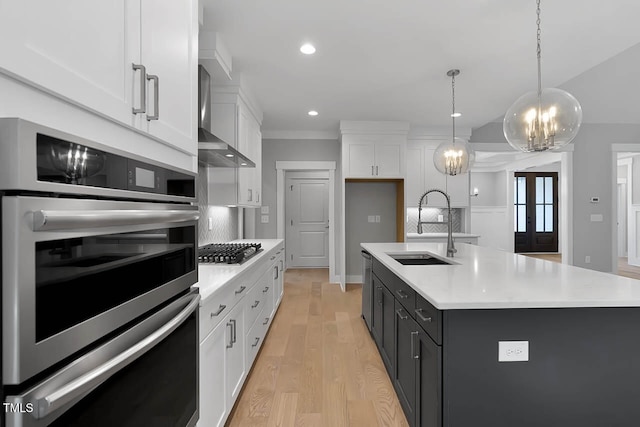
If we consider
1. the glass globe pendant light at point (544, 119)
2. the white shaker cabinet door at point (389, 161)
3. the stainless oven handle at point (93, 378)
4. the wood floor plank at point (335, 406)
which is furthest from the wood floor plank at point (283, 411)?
the white shaker cabinet door at point (389, 161)

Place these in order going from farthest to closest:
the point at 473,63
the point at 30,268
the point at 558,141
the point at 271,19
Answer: the point at 473,63 → the point at 271,19 → the point at 558,141 → the point at 30,268

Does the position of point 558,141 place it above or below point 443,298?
above

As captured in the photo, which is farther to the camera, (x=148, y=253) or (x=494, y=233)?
(x=494, y=233)

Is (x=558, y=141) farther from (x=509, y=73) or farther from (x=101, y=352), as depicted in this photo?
(x=101, y=352)

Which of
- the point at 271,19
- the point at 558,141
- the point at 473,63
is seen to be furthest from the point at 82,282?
the point at 473,63

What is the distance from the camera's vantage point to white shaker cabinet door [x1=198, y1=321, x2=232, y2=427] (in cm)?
144

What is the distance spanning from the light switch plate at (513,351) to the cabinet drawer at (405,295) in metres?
0.46

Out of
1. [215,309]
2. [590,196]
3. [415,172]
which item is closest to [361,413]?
[215,309]

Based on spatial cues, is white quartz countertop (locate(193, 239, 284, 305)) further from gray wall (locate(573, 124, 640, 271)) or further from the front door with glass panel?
the front door with glass panel

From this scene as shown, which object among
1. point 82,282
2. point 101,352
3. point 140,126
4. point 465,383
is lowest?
point 465,383

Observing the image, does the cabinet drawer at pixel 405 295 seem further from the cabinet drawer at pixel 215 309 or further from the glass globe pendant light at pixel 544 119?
the glass globe pendant light at pixel 544 119

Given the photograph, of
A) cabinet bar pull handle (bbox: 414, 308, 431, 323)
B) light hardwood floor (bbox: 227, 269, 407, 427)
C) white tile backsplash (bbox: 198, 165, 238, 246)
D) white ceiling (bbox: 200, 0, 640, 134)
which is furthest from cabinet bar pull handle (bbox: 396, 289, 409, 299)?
white ceiling (bbox: 200, 0, 640, 134)

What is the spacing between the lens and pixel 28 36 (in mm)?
551

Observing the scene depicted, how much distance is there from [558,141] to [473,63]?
142 centimetres
